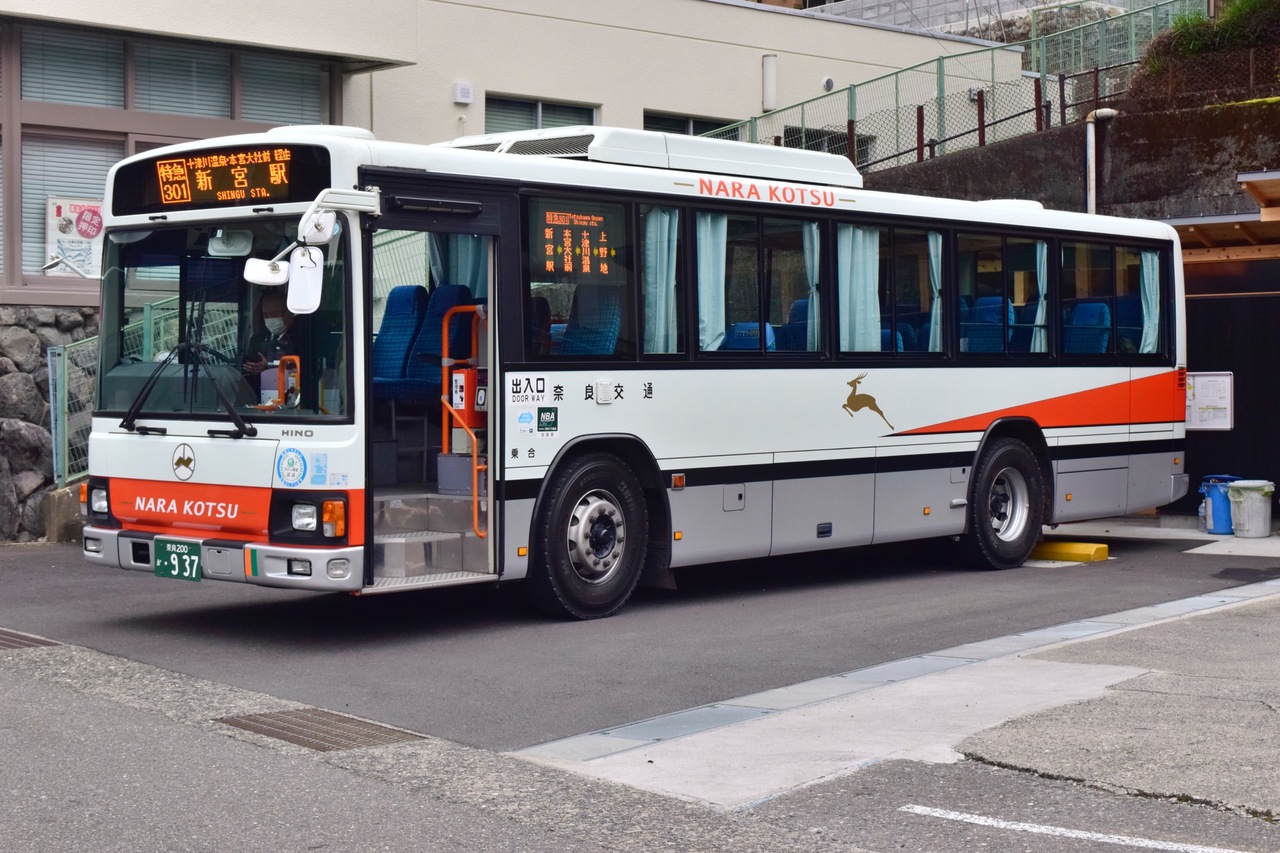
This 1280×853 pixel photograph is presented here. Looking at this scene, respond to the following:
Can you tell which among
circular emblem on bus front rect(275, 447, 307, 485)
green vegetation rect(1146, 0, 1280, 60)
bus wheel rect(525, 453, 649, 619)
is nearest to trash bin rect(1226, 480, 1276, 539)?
bus wheel rect(525, 453, 649, 619)

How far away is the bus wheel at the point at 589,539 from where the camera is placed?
1034 centimetres

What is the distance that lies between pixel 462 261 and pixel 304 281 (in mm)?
1736

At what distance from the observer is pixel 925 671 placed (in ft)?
29.5

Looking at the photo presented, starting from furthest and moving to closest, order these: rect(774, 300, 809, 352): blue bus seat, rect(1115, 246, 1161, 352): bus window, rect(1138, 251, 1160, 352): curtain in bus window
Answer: rect(1138, 251, 1160, 352): curtain in bus window → rect(1115, 246, 1161, 352): bus window → rect(774, 300, 809, 352): blue bus seat

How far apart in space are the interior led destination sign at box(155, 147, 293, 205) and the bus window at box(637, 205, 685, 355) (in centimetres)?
257

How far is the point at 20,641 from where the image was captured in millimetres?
9820

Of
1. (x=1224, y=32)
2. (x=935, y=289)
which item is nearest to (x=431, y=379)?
(x=935, y=289)

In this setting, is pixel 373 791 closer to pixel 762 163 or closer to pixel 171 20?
pixel 762 163

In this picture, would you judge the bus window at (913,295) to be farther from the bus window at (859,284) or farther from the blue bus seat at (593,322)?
the blue bus seat at (593,322)

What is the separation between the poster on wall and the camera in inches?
679

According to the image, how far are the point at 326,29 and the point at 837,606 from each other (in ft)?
34.1

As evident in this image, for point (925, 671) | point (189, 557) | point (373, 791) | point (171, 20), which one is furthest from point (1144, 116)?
point (373, 791)

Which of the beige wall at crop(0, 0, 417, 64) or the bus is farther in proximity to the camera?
the beige wall at crop(0, 0, 417, 64)

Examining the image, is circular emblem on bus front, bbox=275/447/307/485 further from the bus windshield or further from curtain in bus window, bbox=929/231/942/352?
curtain in bus window, bbox=929/231/942/352
